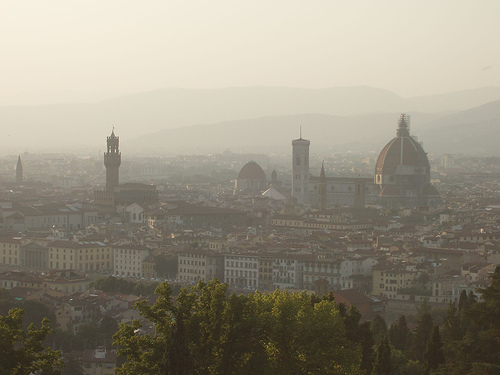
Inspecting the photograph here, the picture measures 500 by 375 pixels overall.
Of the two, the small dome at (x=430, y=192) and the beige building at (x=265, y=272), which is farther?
the small dome at (x=430, y=192)

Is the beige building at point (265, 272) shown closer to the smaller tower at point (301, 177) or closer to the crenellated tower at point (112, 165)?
Result: the crenellated tower at point (112, 165)

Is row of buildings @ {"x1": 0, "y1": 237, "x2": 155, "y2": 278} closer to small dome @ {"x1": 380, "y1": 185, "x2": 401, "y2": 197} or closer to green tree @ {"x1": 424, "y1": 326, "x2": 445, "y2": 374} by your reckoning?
green tree @ {"x1": 424, "y1": 326, "x2": 445, "y2": 374}

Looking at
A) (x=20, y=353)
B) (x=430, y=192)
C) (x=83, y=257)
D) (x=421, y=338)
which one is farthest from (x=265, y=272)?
(x=430, y=192)

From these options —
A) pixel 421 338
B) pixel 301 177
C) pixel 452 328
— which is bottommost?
pixel 421 338

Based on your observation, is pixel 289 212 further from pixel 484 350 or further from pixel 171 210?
pixel 484 350

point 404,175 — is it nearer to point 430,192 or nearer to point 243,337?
point 430,192

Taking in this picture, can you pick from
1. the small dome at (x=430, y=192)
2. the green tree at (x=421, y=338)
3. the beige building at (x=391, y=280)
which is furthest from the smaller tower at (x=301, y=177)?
the green tree at (x=421, y=338)

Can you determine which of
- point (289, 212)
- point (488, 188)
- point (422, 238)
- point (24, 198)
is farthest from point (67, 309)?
point (488, 188)

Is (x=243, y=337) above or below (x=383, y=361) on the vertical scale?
above

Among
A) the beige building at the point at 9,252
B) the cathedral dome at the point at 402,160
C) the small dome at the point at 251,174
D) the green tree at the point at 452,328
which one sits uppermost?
the cathedral dome at the point at 402,160

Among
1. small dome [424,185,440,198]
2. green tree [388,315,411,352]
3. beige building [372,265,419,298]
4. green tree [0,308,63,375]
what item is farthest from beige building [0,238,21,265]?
small dome [424,185,440,198]
